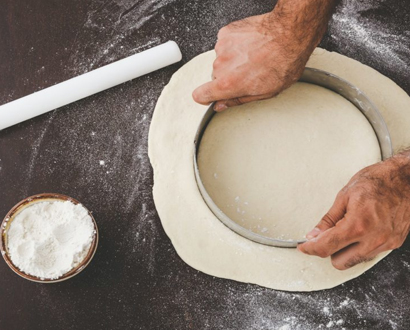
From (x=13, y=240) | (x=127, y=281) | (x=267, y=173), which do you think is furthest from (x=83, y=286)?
(x=267, y=173)

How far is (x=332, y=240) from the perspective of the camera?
3.60 ft

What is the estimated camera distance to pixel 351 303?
1.32m

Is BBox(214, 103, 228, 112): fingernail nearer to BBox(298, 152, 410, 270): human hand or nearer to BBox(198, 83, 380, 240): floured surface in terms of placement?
BBox(198, 83, 380, 240): floured surface

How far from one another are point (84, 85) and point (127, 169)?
0.29m

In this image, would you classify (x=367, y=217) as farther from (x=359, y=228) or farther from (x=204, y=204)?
(x=204, y=204)

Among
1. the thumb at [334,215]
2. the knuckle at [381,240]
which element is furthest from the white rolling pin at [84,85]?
the knuckle at [381,240]

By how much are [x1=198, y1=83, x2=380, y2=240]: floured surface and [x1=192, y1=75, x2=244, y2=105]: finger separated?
9 cm

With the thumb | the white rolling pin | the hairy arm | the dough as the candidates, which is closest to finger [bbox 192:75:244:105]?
the hairy arm

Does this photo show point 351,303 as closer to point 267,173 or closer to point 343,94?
point 267,173

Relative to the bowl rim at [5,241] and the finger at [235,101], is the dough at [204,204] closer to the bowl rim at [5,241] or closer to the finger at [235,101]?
the finger at [235,101]

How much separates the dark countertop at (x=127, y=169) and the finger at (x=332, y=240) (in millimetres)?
263

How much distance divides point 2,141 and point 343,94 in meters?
1.05

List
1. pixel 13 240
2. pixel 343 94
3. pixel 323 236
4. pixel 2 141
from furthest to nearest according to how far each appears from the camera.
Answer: pixel 2 141 → pixel 343 94 → pixel 13 240 → pixel 323 236

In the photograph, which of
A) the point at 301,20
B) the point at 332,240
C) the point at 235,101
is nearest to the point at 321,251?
the point at 332,240
